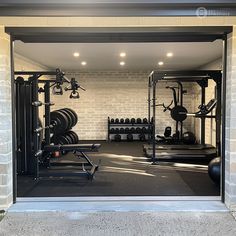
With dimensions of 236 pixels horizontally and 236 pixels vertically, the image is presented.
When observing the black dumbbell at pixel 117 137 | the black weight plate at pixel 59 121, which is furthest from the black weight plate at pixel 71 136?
the black dumbbell at pixel 117 137

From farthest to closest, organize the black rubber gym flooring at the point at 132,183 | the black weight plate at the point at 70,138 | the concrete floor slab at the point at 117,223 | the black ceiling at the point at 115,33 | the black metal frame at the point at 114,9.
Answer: the black weight plate at the point at 70,138
the black rubber gym flooring at the point at 132,183
the black ceiling at the point at 115,33
the black metal frame at the point at 114,9
the concrete floor slab at the point at 117,223

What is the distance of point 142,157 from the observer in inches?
262

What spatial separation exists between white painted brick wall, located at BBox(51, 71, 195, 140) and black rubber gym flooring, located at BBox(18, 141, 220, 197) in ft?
12.7

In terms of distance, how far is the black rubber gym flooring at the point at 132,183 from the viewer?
388 cm

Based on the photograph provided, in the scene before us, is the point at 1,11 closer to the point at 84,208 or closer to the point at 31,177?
the point at 84,208

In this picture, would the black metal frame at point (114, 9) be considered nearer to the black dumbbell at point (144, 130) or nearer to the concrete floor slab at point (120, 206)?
the concrete floor slab at point (120, 206)

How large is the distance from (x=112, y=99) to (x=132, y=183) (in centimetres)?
569

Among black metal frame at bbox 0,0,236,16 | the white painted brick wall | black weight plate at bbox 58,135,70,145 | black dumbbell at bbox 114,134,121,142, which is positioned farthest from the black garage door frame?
the white painted brick wall

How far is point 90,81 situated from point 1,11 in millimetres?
6844

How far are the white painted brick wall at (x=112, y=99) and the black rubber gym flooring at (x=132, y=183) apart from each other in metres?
3.88

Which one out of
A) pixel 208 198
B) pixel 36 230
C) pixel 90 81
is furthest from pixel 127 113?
pixel 36 230

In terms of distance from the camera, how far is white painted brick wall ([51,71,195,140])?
9766 mm

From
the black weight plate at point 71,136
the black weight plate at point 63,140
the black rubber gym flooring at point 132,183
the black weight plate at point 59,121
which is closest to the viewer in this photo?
the black rubber gym flooring at point 132,183

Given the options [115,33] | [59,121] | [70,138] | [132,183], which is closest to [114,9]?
[115,33]
